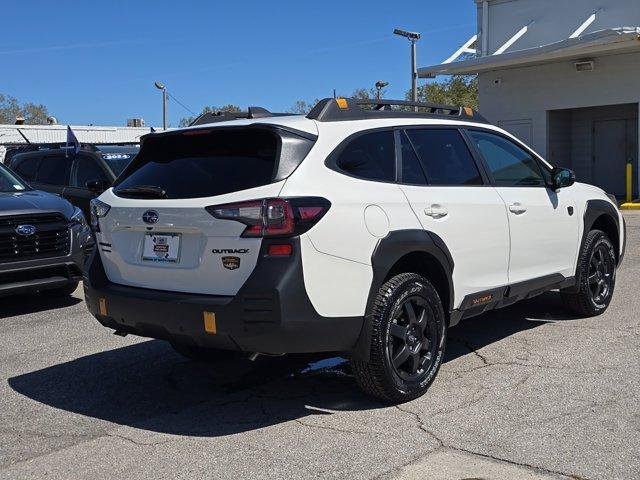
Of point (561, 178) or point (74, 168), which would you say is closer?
point (561, 178)

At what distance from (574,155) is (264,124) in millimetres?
20482

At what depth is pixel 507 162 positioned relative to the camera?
6188 millimetres

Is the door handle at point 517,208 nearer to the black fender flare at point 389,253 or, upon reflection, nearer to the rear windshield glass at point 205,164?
the black fender flare at point 389,253

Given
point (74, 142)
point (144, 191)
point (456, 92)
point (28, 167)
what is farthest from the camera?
point (456, 92)

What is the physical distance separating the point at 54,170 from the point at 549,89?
15.0 metres

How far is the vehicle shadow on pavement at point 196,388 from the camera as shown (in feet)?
15.6

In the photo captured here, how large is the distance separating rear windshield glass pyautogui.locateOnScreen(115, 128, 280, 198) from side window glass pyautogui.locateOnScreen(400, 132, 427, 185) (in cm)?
103

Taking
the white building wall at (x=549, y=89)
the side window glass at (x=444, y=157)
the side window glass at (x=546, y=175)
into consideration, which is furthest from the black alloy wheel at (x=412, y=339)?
the white building wall at (x=549, y=89)

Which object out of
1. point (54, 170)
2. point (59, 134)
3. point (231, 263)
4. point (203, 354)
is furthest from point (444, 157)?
point (59, 134)

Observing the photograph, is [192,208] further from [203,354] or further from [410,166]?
Answer: [203,354]

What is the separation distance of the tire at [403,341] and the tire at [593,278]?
2.26m

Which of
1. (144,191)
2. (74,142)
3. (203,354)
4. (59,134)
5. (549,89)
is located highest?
(59,134)

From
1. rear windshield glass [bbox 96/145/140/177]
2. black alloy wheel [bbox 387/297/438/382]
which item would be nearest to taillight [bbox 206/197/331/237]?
black alloy wheel [bbox 387/297/438/382]

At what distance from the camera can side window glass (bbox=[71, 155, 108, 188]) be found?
1186cm
